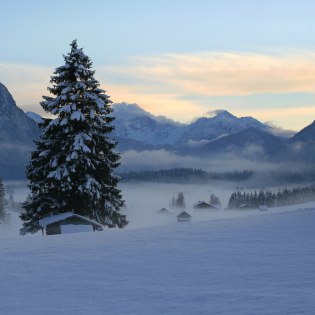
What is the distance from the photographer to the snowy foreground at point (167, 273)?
10.4 metres

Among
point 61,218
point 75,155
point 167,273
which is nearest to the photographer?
point 167,273

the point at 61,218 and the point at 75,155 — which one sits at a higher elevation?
the point at 75,155

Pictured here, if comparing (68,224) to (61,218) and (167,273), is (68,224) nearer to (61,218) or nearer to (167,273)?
(61,218)

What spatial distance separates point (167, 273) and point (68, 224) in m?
24.3

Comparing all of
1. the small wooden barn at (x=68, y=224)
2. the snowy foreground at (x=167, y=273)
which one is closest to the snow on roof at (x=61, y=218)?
the small wooden barn at (x=68, y=224)

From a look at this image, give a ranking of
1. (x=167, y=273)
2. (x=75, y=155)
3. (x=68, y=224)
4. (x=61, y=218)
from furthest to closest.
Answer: (x=68, y=224), (x=61, y=218), (x=75, y=155), (x=167, y=273)

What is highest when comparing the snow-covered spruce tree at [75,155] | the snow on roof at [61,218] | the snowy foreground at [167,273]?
the snow-covered spruce tree at [75,155]

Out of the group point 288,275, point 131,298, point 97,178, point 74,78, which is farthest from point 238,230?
point 74,78

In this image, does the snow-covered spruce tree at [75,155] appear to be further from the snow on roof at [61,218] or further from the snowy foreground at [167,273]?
the snowy foreground at [167,273]

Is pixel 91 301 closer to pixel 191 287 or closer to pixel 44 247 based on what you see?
pixel 191 287

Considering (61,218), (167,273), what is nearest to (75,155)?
(61,218)

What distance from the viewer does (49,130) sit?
3644cm

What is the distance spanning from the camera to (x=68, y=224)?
36.8 meters

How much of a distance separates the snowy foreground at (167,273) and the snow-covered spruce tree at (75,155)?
49.0 feet
